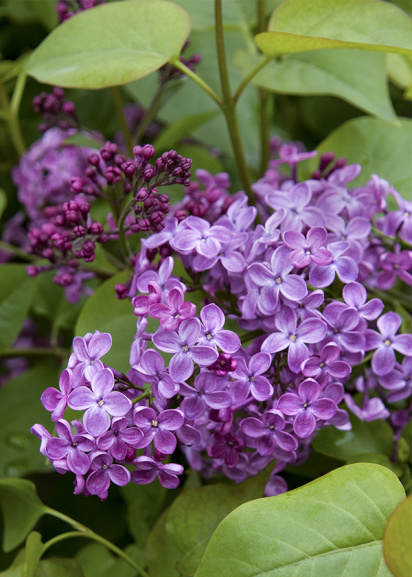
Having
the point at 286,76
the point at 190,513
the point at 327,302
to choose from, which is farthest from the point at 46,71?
the point at 190,513

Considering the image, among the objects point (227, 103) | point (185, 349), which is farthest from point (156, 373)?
point (227, 103)

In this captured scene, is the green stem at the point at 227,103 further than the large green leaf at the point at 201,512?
Yes

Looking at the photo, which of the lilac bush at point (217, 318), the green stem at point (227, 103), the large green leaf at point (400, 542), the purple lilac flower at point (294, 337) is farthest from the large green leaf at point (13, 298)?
the large green leaf at point (400, 542)

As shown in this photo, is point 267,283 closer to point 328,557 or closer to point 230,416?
point 230,416

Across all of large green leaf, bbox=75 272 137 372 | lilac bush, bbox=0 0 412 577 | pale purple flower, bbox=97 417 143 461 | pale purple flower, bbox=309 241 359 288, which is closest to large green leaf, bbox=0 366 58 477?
lilac bush, bbox=0 0 412 577

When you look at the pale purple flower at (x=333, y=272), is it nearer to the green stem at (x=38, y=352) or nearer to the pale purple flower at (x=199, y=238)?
the pale purple flower at (x=199, y=238)

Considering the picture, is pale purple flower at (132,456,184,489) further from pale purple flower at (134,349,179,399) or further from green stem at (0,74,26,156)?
green stem at (0,74,26,156)
